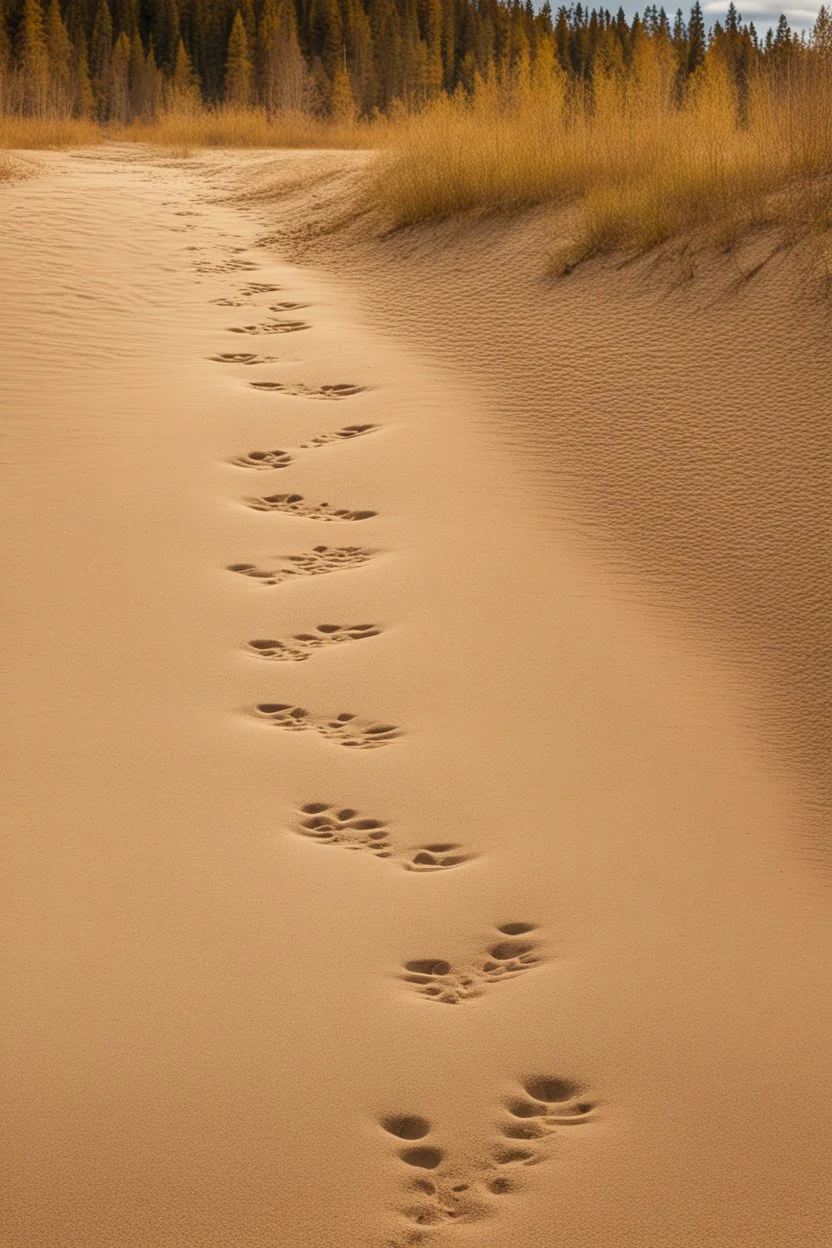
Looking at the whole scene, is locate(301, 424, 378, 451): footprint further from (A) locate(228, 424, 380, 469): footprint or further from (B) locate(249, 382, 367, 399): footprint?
(B) locate(249, 382, 367, 399): footprint

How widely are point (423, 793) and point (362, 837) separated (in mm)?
234

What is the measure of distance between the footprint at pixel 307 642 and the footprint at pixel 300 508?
0.90m

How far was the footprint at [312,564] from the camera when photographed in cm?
423

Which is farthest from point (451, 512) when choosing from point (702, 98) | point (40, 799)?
point (702, 98)

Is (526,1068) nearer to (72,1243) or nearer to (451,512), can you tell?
(72,1243)

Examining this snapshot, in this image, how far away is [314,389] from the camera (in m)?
6.11

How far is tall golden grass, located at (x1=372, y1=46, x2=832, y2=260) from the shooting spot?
6727 millimetres

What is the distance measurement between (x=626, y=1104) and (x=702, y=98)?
8260 millimetres

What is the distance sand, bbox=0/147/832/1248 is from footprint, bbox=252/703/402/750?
0.06 ft

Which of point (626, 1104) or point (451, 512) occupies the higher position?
point (451, 512)

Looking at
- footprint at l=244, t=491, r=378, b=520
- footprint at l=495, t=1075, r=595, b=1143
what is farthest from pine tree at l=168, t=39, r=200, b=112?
footprint at l=495, t=1075, r=595, b=1143

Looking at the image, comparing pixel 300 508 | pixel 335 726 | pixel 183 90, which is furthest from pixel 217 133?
pixel 335 726

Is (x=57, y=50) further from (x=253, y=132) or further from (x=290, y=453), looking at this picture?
(x=290, y=453)

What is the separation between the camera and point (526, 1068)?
2.18 m
